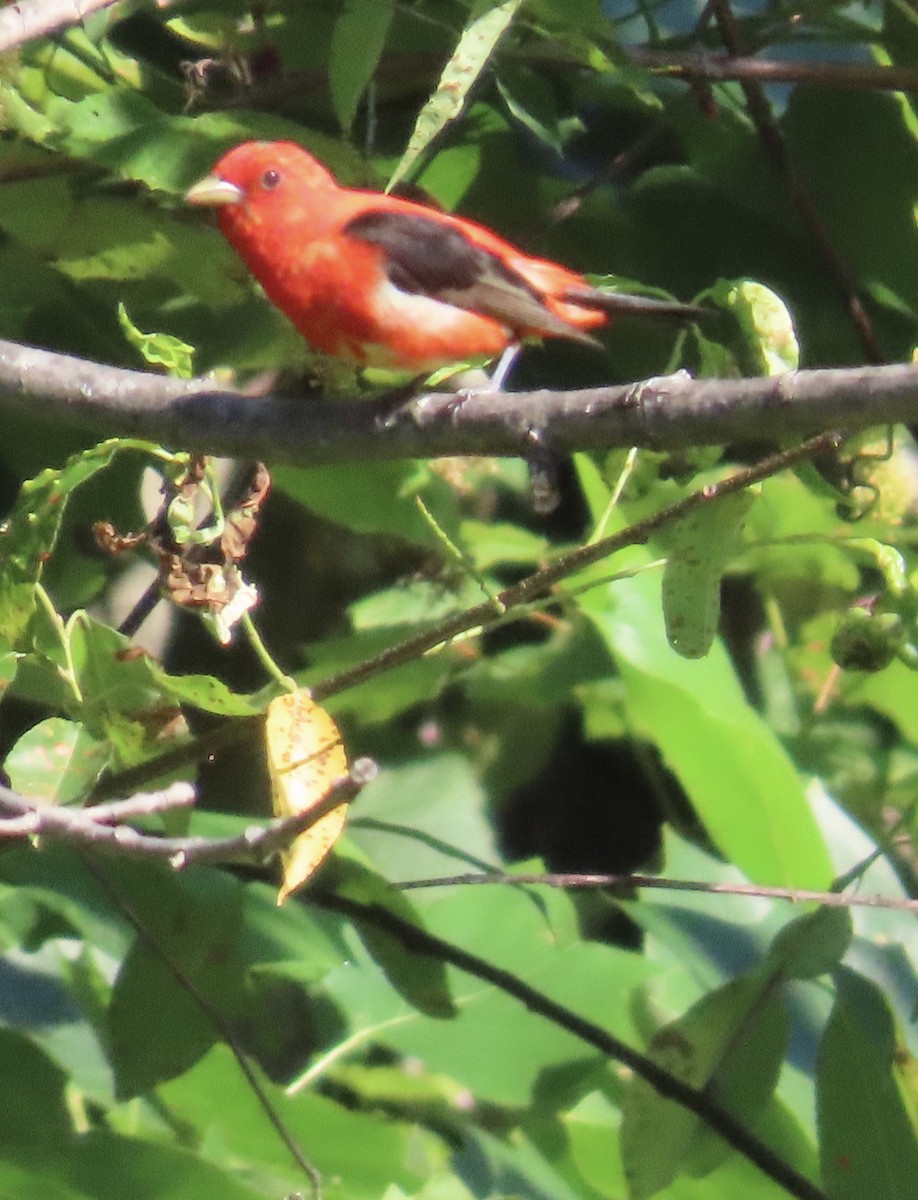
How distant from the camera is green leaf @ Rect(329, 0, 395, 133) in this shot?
194 centimetres

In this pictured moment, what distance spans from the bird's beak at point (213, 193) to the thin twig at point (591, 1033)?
0.99 metres

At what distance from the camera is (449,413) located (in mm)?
1533

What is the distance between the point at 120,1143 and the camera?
1.93 meters

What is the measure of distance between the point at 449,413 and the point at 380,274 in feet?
2.86

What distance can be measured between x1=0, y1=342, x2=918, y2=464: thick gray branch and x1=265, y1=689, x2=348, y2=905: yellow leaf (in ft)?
0.88

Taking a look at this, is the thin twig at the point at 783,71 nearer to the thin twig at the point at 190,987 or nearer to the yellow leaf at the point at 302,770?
the yellow leaf at the point at 302,770

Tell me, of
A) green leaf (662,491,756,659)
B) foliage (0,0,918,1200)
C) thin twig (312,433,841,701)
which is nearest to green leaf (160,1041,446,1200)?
foliage (0,0,918,1200)

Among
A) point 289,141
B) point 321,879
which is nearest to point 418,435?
point 289,141

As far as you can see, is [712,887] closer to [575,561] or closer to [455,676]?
[575,561]

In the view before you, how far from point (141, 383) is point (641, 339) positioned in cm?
119

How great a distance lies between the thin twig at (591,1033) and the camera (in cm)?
211

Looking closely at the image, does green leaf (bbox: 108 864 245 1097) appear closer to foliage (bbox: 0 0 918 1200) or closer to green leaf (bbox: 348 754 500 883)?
foliage (bbox: 0 0 918 1200)

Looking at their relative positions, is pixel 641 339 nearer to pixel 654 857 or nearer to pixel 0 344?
pixel 0 344

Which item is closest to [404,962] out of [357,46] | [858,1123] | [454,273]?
[858,1123]
